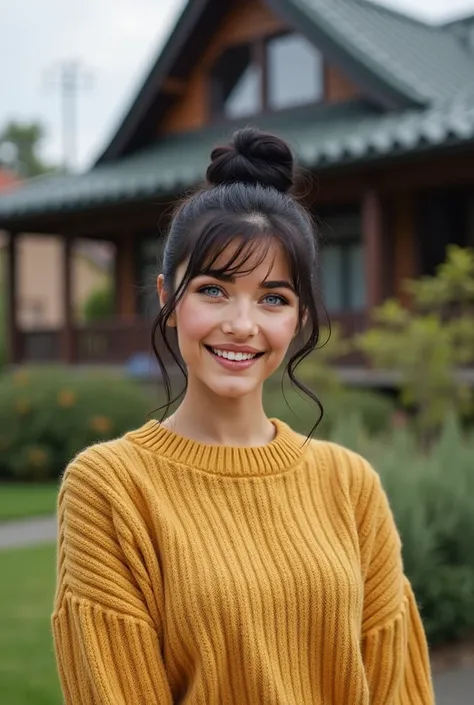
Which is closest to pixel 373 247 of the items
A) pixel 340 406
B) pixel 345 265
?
pixel 345 265

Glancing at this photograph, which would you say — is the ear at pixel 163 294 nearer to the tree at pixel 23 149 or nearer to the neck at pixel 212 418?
the neck at pixel 212 418

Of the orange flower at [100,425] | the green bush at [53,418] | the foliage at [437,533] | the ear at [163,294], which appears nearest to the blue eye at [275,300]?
the ear at [163,294]

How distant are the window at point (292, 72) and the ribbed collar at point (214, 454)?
48.6ft

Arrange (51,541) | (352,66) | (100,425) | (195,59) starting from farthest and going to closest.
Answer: (195,59) → (352,66) → (100,425) → (51,541)

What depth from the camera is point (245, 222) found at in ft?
6.69

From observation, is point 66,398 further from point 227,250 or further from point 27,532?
point 227,250

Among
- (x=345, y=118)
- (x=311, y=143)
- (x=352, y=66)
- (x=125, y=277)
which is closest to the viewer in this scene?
(x=311, y=143)

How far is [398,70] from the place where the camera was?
1474 centimetres

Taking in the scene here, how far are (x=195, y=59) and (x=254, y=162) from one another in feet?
53.9

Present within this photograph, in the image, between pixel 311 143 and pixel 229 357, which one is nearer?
→ pixel 229 357

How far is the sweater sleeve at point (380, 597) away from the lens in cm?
216

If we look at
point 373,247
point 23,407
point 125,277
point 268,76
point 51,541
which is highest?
point 268,76

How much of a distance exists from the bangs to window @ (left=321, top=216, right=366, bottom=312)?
1382 cm

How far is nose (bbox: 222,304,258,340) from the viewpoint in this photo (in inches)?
79.0
